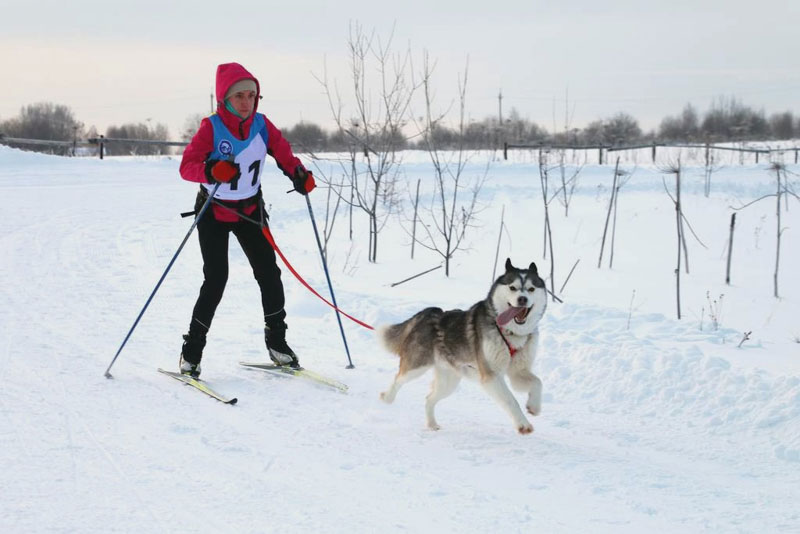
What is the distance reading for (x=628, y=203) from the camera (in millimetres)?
19500

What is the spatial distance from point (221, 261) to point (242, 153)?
781 mm

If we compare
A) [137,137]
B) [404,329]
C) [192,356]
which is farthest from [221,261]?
[137,137]

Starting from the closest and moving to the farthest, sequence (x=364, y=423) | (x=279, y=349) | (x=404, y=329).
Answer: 1. (x=364, y=423)
2. (x=404, y=329)
3. (x=279, y=349)

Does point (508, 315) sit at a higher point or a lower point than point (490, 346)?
higher

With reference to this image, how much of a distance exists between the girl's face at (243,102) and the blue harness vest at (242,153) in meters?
0.13

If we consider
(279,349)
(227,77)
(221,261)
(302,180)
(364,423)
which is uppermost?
(227,77)

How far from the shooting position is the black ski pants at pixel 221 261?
17.7ft

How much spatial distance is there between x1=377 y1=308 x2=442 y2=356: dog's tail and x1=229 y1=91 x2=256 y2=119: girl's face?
1713 millimetres

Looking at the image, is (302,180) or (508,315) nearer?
(508,315)

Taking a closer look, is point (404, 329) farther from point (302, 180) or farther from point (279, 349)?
point (302, 180)

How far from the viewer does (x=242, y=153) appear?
526 cm

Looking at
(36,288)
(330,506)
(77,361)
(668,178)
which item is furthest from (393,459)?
(668,178)

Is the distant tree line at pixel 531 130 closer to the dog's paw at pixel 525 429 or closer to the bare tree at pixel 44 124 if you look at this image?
the bare tree at pixel 44 124

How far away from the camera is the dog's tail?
4.89 meters
